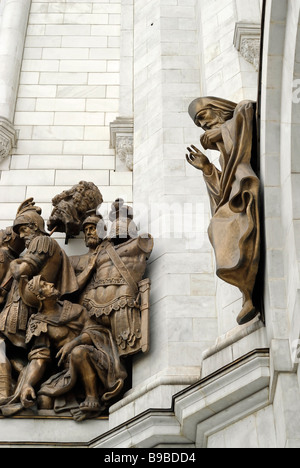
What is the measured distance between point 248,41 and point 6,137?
10.3 feet

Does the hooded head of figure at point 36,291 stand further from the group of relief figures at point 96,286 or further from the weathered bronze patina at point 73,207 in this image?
the weathered bronze patina at point 73,207

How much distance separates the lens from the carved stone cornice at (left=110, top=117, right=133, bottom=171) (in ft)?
32.5

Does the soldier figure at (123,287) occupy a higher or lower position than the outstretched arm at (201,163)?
lower

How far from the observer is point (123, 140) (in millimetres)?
9992

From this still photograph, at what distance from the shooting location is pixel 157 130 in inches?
379

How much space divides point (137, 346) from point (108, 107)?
13.5 ft

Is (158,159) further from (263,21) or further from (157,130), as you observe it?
(263,21)

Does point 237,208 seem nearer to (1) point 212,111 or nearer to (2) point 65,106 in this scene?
(1) point 212,111

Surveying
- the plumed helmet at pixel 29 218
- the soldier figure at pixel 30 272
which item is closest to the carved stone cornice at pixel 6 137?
the plumed helmet at pixel 29 218

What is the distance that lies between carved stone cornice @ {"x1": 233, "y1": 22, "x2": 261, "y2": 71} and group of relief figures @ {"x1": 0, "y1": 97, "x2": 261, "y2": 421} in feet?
6.19

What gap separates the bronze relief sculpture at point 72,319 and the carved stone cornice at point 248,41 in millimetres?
2364

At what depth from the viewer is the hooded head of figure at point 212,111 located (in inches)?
295

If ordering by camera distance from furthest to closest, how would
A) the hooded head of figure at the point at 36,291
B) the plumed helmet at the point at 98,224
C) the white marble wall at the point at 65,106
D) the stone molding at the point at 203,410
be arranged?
the white marble wall at the point at 65,106
the plumed helmet at the point at 98,224
the hooded head of figure at the point at 36,291
the stone molding at the point at 203,410

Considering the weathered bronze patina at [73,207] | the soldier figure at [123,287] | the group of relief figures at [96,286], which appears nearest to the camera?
the group of relief figures at [96,286]
